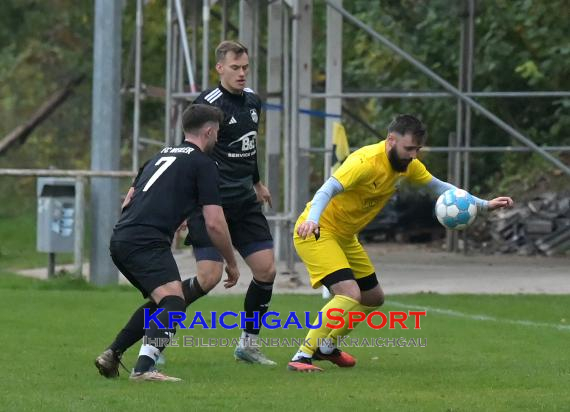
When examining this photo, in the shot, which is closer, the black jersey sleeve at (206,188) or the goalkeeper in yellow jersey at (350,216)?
the black jersey sleeve at (206,188)

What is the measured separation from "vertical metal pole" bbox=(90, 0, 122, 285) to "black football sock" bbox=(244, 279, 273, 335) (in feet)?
21.0

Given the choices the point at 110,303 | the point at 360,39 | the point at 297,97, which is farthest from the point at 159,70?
the point at 110,303

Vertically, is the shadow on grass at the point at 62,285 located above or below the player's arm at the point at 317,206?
below

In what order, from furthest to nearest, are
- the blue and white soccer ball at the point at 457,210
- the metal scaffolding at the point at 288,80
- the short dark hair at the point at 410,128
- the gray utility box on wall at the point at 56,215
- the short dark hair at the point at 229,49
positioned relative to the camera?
1. the metal scaffolding at the point at 288,80
2. the gray utility box on wall at the point at 56,215
3. the short dark hair at the point at 229,49
4. the blue and white soccer ball at the point at 457,210
5. the short dark hair at the point at 410,128

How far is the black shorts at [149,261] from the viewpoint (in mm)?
8461

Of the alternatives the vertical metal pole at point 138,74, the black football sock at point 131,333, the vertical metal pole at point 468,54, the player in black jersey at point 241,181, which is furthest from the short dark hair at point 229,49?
the vertical metal pole at point 468,54

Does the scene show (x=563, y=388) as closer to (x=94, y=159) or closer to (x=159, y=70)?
(x=94, y=159)

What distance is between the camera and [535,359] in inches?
388

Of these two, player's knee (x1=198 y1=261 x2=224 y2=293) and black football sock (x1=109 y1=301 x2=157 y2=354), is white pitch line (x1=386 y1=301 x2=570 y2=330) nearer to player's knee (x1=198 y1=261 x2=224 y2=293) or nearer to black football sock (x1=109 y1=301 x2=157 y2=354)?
player's knee (x1=198 y1=261 x2=224 y2=293)

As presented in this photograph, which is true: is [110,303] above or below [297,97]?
below

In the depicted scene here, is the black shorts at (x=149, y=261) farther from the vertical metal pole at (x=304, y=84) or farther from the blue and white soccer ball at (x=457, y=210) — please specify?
the vertical metal pole at (x=304, y=84)

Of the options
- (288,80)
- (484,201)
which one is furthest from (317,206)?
(288,80)

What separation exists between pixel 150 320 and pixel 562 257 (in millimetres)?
12500

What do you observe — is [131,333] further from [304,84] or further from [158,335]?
[304,84]
